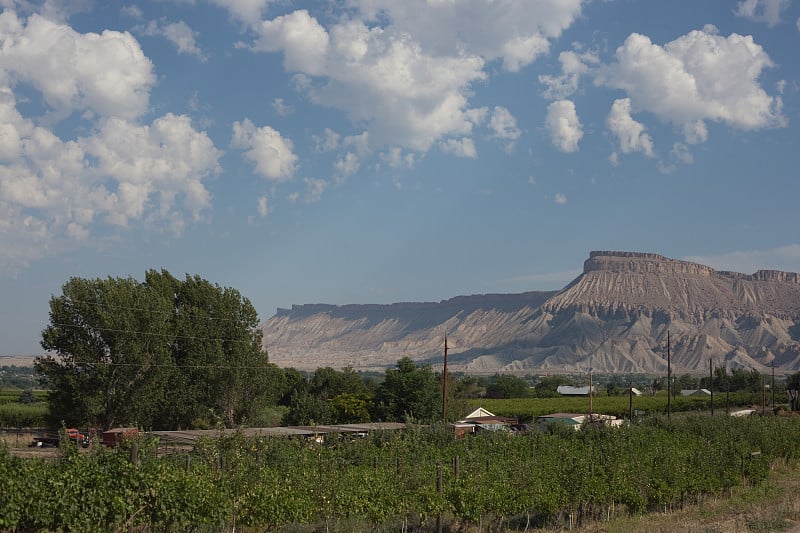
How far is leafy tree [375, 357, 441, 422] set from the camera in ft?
187

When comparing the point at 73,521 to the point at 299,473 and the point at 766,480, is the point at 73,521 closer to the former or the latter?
the point at 299,473

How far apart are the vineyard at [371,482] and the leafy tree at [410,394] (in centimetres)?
2548

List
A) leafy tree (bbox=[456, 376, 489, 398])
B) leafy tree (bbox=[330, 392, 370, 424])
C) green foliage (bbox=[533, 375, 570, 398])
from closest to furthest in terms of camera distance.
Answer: leafy tree (bbox=[330, 392, 370, 424]) → leafy tree (bbox=[456, 376, 489, 398]) → green foliage (bbox=[533, 375, 570, 398])

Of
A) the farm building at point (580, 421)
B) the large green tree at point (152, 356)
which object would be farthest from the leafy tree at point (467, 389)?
the large green tree at point (152, 356)

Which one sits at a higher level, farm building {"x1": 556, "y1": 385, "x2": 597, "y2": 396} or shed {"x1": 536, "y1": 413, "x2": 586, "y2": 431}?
shed {"x1": 536, "y1": 413, "x2": 586, "y2": 431}

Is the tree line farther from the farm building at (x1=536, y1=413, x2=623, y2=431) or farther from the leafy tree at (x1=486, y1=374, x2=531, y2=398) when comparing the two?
the leafy tree at (x1=486, y1=374, x2=531, y2=398)

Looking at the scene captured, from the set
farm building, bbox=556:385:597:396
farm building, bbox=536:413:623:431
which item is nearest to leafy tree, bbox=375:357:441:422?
farm building, bbox=536:413:623:431

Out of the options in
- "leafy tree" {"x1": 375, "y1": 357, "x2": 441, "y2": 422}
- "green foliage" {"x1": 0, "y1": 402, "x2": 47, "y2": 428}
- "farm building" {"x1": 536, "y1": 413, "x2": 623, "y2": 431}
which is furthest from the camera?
"green foliage" {"x1": 0, "y1": 402, "x2": 47, "y2": 428}

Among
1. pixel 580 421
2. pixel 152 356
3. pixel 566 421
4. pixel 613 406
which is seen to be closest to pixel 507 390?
pixel 613 406

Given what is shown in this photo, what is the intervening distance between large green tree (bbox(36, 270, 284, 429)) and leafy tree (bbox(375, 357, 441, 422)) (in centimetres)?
906

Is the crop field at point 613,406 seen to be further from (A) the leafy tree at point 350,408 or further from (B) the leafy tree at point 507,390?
(B) the leafy tree at point 507,390

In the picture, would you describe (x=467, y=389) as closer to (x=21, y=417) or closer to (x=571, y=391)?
(x=571, y=391)

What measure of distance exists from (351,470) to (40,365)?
3317 cm

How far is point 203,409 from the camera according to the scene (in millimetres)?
50094
